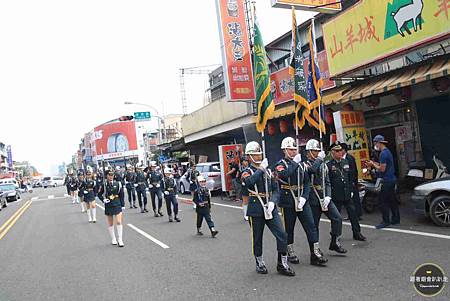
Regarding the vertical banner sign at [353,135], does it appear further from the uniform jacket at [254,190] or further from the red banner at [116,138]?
the red banner at [116,138]

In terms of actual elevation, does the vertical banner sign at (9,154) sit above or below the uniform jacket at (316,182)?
above

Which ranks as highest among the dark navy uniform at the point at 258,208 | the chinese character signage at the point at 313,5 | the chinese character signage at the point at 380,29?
the chinese character signage at the point at 313,5

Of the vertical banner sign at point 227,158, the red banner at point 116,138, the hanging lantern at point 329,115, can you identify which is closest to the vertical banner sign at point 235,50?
the vertical banner sign at point 227,158

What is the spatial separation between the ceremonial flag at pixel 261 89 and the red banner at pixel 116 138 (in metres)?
64.4

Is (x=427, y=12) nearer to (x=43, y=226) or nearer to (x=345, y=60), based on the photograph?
(x=345, y=60)

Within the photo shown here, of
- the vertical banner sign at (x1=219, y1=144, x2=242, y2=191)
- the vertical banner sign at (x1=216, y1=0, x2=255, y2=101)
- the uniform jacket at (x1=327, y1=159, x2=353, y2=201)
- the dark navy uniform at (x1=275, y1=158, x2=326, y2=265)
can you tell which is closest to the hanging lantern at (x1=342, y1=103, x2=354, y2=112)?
the uniform jacket at (x1=327, y1=159, x2=353, y2=201)

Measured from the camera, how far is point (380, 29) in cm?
969

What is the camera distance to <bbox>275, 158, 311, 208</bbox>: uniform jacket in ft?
18.9

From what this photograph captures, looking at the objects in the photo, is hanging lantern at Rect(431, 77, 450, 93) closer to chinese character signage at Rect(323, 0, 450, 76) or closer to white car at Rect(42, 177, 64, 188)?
chinese character signage at Rect(323, 0, 450, 76)

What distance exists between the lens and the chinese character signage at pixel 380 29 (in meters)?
8.45

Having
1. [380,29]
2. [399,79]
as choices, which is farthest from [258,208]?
[380,29]

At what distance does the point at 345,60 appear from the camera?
35.7ft

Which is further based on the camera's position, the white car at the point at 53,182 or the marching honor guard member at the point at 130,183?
the white car at the point at 53,182

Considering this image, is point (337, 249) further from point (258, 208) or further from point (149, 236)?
point (149, 236)
